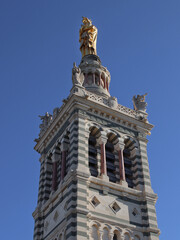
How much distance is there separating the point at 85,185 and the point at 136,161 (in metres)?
5.49

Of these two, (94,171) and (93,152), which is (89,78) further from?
(94,171)

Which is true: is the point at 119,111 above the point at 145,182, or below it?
above

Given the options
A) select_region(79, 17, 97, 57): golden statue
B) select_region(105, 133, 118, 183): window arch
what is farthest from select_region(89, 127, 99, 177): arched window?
select_region(79, 17, 97, 57): golden statue

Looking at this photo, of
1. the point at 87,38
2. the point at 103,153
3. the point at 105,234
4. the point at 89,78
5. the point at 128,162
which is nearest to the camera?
the point at 105,234

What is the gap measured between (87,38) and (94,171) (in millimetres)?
15418

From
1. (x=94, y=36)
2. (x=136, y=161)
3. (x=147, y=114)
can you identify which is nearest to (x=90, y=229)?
(x=136, y=161)

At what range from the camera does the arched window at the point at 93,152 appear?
2641 cm

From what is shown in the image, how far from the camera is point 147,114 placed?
31.2m

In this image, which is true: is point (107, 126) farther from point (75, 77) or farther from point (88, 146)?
point (75, 77)

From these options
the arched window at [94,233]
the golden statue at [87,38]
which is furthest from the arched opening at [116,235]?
the golden statue at [87,38]

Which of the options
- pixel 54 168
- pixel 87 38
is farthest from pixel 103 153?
pixel 87 38

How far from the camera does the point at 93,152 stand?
2734 cm

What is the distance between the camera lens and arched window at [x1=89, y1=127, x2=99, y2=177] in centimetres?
2641

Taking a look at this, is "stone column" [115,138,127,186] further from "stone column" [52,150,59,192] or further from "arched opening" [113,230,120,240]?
"stone column" [52,150,59,192]
